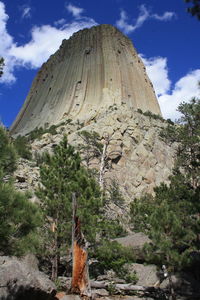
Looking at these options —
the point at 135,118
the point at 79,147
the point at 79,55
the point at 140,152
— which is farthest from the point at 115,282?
the point at 79,55

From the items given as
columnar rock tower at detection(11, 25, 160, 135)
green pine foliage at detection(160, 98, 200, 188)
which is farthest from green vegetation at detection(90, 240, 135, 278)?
columnar rock tower at detection(11, 25, 160, 135)

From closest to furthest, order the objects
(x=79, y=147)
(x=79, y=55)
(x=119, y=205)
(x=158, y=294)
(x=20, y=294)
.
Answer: (x=20, y=294), (x=158, y=294), (x=119, y=205), (x=79, y=147), (x=79, y=55)

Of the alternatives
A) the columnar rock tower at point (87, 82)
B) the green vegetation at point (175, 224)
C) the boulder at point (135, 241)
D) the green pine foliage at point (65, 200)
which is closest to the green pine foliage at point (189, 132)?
the green vegetation at point (175, 224)

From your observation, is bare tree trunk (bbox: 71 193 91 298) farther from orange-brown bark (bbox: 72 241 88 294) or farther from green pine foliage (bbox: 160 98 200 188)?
green pine foliage (bbox: 160 98 200 188)

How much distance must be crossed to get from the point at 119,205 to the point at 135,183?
7.20 m

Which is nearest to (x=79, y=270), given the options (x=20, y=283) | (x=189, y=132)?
(x=20, y=283)

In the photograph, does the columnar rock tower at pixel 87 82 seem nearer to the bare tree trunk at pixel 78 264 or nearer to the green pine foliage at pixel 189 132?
the green pine foliage at pixel 189 132

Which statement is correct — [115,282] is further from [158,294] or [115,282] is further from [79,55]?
[79,55]

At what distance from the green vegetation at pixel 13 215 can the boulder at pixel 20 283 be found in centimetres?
106

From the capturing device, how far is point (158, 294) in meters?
11.7

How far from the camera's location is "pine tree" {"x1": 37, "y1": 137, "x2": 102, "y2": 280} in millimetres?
12008

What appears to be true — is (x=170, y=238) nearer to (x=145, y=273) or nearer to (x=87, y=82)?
(x=145, y=273)

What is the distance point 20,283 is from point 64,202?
509 cm

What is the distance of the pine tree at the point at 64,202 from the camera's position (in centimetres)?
1201
